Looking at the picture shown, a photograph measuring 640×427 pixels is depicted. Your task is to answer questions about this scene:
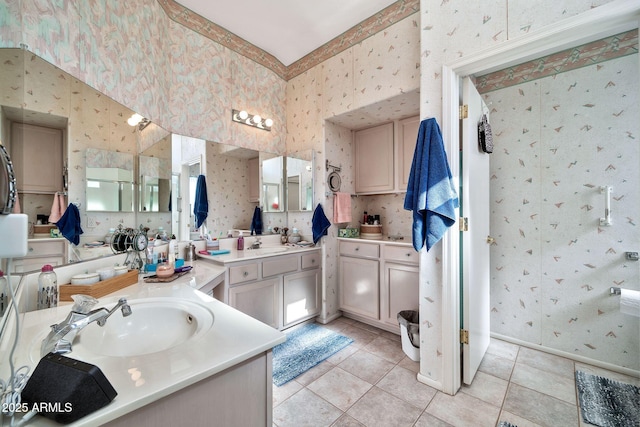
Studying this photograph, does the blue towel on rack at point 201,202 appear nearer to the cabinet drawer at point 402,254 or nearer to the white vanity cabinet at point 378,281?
the white vanity cabinet at point 378,281

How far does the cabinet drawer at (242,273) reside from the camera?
206 cm

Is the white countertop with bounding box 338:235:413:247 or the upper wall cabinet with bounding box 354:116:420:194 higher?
the upper wall cabinet with bounding box 354:116:420:194

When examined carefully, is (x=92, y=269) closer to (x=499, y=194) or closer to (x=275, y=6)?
(x=275, y=6)

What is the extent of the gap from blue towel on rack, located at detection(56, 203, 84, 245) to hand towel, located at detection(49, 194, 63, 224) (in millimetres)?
22

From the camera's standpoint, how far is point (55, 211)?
3.71 ft

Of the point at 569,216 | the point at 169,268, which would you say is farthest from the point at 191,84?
the point at 569,216

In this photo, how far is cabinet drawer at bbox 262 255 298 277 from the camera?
2299mm

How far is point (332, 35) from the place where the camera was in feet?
8.59

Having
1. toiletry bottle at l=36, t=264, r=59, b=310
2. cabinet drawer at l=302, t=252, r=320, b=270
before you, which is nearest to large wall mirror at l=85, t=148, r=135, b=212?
toiletry bottle at l=36, t=264, r=59, b=310

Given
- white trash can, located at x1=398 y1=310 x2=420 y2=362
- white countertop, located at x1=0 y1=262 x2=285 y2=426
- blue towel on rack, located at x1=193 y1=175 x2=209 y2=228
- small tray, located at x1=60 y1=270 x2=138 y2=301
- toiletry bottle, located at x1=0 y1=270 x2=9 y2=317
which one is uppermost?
blue towel on rack, located at x1=193 y1=175 x2=209 y2=228

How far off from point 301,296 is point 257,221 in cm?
95

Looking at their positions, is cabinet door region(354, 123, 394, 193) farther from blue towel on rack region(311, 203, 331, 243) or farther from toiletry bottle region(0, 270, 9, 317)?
toiletry bottle region(0, 270, 9, 317)

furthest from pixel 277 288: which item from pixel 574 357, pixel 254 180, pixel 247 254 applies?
pixel 574 357

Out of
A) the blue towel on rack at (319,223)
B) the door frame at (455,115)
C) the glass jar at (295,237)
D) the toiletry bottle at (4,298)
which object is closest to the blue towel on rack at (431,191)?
A: the door frame at (455,115)
